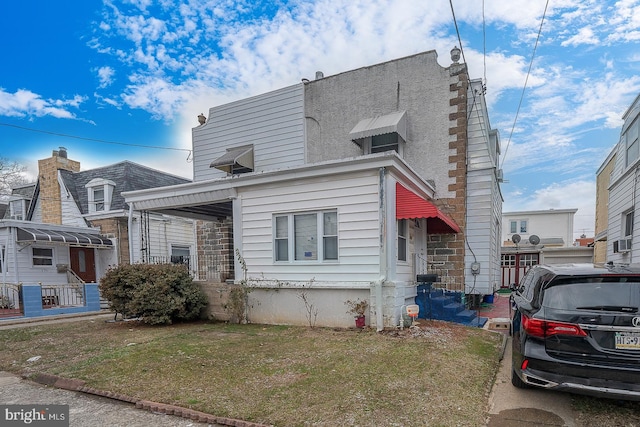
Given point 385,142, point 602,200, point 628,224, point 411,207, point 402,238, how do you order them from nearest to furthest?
point 411,207 → point 402,238 → point 628,224 → point 385,142 → point 602,200

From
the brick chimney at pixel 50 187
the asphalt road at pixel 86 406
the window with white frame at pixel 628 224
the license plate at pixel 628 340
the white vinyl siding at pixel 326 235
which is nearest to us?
the license plate at pixel 628 340

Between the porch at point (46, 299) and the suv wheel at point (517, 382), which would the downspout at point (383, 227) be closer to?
the suv wheel at point (517, 382)

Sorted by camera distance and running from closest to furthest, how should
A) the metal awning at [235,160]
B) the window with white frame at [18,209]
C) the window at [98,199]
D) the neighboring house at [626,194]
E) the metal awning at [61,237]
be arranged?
1. the neighboring house at [626,194]
2. the metal awning at [235,160]
3. the metal awning at [61,237]
4. the window at [98,199]
5. the window with white frame at [18,209]

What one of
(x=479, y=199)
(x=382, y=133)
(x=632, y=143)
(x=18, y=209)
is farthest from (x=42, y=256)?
(x=632, y=143)

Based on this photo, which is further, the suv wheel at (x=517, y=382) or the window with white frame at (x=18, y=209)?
the window with white frame at (x=18, y=209)

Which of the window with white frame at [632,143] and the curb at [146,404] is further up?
the window with white frame at [632,143]

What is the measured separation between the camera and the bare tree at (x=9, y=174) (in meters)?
22.1

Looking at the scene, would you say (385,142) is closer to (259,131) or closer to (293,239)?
(293,239)

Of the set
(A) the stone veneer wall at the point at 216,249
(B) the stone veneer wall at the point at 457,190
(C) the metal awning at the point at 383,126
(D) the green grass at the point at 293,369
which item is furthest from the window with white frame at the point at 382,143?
(A) the stone veneer wall at the point at 216,249

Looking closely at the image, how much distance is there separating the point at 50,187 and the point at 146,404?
64.8 ft

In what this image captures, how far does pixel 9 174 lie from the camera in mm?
22484

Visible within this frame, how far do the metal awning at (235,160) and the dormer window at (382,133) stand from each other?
4155 mm

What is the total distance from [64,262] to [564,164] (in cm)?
2377

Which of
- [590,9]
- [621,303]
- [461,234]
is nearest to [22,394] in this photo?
[621,303]
